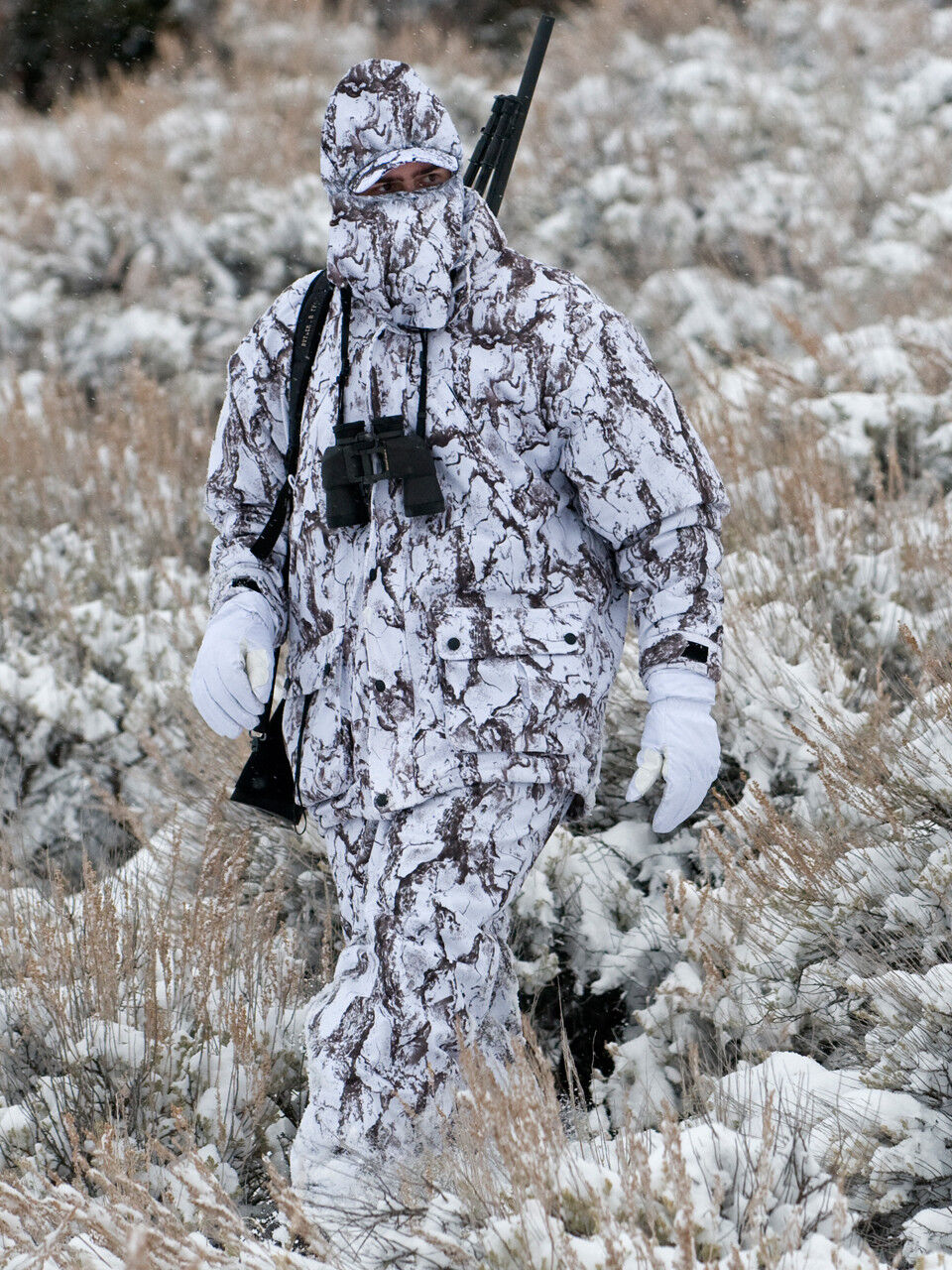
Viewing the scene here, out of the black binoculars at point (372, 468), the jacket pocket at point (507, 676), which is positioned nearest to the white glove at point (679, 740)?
the jacket pocket at point (507, 676)

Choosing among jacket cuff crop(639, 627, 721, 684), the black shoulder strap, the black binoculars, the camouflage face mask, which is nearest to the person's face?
the camouflage face mask

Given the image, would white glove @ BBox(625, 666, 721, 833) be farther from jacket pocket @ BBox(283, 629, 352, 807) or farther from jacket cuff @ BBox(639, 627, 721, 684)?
jacket pocket @ BBox(283, 629, 352, 807)

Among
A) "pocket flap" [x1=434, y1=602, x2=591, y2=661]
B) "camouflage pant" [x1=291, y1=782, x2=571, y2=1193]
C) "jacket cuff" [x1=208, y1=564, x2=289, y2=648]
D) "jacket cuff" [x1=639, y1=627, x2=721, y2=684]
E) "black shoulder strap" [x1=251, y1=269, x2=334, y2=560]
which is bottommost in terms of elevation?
"camouflage pant" [x1=291, y1=782, x2=571, y2=1193]

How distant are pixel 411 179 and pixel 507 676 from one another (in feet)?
Answer: 2.63

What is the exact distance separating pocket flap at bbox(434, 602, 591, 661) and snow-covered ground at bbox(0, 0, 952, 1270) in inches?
23.5

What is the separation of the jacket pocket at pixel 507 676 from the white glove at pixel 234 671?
0.35 metres

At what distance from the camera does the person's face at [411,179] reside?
6.46 feet

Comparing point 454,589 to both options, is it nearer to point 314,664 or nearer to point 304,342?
point 314,664

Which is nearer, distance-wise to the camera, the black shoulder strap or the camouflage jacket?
the camouflage jacket

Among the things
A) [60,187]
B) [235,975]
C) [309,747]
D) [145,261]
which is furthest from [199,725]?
[60,187]

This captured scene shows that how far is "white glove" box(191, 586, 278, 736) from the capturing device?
211cm

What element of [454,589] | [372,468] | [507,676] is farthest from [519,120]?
[507,676]

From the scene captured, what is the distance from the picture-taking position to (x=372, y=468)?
1953 mm

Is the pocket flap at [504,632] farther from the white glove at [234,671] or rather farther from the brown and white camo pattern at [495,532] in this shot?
the white glove at [234,671]
